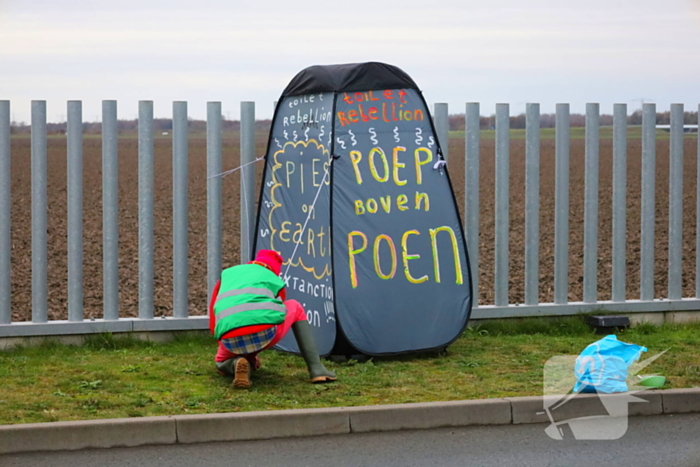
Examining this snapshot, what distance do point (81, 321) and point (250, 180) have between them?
74.0 inches

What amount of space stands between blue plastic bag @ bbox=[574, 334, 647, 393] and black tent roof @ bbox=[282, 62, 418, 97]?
2.62 meters

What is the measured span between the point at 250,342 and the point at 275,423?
37.3 inches

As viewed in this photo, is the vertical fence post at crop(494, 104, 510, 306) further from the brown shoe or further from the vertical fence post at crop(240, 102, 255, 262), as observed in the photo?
the brown shoe

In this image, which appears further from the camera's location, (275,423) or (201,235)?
(201,235)

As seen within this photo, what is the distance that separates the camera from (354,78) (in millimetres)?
7648

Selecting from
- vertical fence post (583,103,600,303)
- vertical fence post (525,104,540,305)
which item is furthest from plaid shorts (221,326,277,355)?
vertical fence post (583,103,600,303)

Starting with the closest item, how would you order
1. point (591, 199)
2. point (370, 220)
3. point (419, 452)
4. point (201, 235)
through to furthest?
point (419, 452), point (370, 220), point (591, 199), point (201, 235)

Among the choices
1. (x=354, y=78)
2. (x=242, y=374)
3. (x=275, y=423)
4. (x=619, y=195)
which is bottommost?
(x=275, y=423)

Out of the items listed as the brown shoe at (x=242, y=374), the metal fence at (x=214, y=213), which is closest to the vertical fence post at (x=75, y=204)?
the metal fence at (x=214, y=213)

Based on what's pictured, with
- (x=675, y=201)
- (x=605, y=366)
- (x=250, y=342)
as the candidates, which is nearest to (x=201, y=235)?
(x=675, y=201)

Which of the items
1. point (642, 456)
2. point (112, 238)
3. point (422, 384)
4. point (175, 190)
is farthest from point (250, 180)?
point (642, 456)

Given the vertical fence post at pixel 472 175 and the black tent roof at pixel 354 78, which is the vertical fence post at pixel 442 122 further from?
the black tent roof at pixel 354 78

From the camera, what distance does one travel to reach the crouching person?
21.0 ft

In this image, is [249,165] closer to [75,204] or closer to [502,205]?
[75,204]
